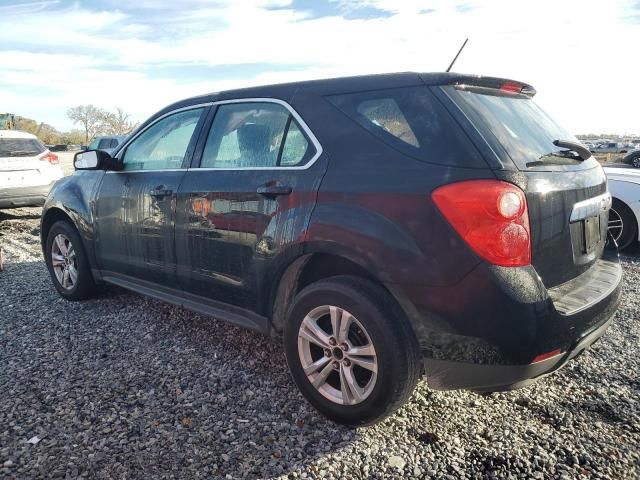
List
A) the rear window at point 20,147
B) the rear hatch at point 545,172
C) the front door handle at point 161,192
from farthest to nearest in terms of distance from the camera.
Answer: the rear window at point 20,147 → the front door handle at point 161,192 → the rear hatch at point 545,172

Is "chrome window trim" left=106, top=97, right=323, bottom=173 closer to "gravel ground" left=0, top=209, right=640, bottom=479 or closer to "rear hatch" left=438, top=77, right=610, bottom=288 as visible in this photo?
"rear hatch" left=438, top=77, right=610, bottom=288

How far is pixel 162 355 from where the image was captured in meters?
3.55

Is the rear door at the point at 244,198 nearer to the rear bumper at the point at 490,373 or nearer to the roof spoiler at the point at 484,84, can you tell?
the roof spoiler at the point at 484,84

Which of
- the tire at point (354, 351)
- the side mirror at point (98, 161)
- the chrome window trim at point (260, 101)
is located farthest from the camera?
the side mirror at point (98, 161)

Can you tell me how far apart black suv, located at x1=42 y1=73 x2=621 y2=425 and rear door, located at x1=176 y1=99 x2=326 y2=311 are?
0.4 inches

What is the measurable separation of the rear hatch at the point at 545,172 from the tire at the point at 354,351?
0.70 metres

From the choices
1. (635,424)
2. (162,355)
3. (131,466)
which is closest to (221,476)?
(131,466)

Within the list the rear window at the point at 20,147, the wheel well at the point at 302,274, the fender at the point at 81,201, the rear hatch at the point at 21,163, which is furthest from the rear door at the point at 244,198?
the rear window at the point at 20,147

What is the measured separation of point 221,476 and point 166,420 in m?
0.59

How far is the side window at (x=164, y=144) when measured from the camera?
361cm

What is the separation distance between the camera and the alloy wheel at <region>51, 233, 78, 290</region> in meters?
4.67

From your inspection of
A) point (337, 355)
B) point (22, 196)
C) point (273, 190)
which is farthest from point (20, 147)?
point (337, 355)

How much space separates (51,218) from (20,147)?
4.78m

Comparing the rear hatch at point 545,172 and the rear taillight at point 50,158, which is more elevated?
the rear hatch at point 545,172
